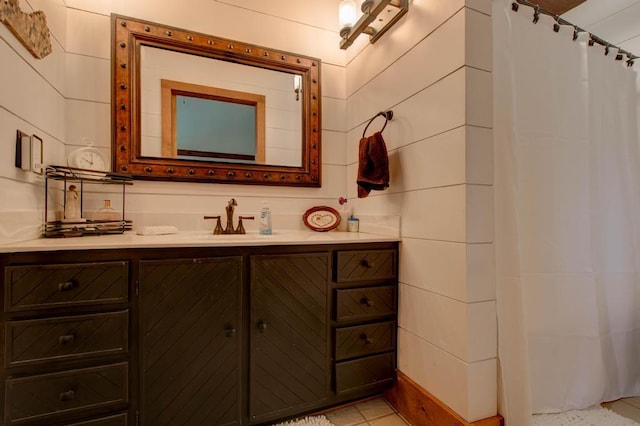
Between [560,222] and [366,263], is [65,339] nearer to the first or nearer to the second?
[366,263]

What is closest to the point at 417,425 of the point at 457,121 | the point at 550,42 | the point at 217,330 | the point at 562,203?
the point at 217,330

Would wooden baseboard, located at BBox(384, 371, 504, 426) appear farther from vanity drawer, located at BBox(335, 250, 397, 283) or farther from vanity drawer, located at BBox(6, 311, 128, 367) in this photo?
vanity drawer, located at BBox(6, 311, 128, 367)

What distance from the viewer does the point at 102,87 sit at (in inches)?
56.9

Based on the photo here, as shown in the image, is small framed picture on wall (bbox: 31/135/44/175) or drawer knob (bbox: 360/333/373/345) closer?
small framed picture on wall (bbox: 31/135/44/175)

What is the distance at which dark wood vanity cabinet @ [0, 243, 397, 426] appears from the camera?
0.92 meters

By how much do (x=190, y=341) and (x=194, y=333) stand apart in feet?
0.10

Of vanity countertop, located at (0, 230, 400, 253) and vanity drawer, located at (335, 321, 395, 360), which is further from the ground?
vanity countertop, located at (0, 230, 400, 253)

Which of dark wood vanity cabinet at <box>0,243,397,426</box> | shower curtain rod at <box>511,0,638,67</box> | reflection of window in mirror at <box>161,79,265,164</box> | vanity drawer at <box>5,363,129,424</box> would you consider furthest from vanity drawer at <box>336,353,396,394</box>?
shower curtain rod at <box>511,0,638,67</box>

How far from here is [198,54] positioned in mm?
1604

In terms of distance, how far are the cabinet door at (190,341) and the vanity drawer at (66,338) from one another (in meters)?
0.08

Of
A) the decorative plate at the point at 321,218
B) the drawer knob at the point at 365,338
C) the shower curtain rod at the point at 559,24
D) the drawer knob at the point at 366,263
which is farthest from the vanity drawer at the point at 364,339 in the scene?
the shower curtain rod at the point at 559,24

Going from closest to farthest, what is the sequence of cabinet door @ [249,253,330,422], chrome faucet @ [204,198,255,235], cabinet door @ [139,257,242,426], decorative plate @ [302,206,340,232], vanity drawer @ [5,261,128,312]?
1. vanity drawer @ [5,261,128,312]
2. cabinet door @ [139,257,242,426]
3. cabinet door @ [249,253,330,422]
4. chrome faucet @ [204,198,255,235]
5. decorative plate @ [302,206,340,232]

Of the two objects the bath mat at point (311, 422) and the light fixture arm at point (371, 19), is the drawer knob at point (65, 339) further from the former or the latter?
the light fixture arm at point (371, 19)

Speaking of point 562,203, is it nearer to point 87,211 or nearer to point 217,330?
point 217,330
